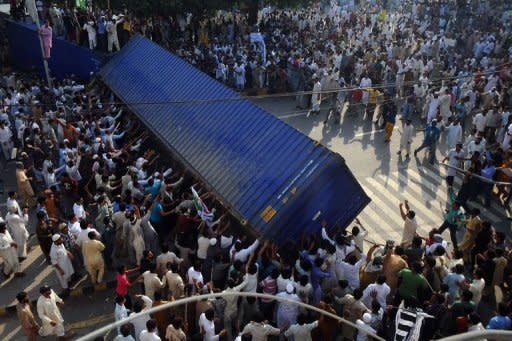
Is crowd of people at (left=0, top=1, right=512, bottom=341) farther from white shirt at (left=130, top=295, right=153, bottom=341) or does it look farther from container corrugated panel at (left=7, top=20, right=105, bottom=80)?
container corrugated panel at (left=7, top=20, right=105, bottom=80)

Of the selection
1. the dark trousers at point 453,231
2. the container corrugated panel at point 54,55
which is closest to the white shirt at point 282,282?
the dark trousers at point 453,231

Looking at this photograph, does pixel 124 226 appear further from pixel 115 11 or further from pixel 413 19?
pixel 413 19

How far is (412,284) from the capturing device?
717cm

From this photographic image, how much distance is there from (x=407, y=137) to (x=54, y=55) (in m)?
13.7

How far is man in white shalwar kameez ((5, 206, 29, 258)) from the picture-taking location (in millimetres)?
9000

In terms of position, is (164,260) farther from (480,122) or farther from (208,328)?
(480,122)

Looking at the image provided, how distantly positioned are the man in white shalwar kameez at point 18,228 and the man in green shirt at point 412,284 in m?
6.87

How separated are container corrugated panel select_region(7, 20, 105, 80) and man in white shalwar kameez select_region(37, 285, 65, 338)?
38.2 feet

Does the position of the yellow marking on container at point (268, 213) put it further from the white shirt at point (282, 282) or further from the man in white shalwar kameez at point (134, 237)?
the man in white shalwar kameez at point (134, 237)

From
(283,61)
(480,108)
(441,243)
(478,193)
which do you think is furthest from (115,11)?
(441,243)

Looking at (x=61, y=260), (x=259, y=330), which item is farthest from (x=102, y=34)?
(x=259, y=330)

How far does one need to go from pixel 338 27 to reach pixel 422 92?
11048 millimetres

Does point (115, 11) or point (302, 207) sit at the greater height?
point (115, 11)

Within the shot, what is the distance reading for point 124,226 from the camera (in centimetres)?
860
